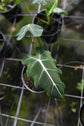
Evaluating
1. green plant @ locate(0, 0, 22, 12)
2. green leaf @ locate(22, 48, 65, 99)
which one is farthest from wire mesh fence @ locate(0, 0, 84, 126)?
green leaf @ locate(22, 48, 65, 99)

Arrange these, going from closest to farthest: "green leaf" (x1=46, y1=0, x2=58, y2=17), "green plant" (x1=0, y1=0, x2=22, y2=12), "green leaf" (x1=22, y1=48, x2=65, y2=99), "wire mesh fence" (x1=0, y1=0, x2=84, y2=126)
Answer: "green leaf" (x1=22, y1=48, x2=65, y2=99) → "green leaf" (x1=46, y1=0, x2=58, y2=17) → "wire mesh fence" (x1=0, y1=0, x2=84, y2=126) → "green plant" (x1=0, y1=0, x2=22, y2=12)

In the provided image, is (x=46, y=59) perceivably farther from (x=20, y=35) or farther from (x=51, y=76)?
(x=20, y=35)

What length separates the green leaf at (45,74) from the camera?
4.12 feet

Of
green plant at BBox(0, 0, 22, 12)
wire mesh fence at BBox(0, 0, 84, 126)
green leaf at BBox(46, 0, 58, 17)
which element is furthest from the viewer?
green plant at BBox(0, 0, 22, 12)

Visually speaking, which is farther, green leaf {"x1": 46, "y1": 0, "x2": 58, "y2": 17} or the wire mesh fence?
the wire mesh fence

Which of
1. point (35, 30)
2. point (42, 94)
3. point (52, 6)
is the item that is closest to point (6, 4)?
point (52, 6)

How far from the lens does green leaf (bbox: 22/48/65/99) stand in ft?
4.12

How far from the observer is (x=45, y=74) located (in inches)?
52.1

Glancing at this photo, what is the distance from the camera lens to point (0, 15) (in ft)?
8.12

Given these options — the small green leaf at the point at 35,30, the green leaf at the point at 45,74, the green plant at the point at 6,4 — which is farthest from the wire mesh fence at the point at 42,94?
the small green leaf at the point at 35,30

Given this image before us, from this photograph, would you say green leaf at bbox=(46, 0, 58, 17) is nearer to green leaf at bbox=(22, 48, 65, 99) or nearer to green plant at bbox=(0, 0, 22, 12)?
green leaf at bbox=(22, 48, 65, 99)

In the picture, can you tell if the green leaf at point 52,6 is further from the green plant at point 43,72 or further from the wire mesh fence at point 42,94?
the wire mesh fence at point 42,94

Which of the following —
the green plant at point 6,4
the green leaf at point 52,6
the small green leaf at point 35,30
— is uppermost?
the green plant at point 6,4

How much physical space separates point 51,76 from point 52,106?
737mm
